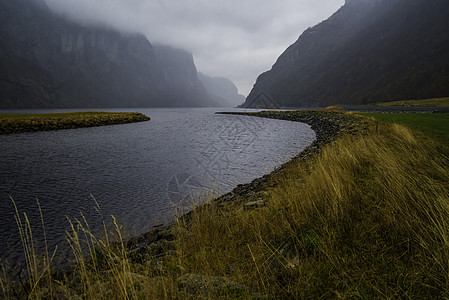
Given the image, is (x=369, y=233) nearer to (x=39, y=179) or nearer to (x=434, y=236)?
(x=434, y=236)

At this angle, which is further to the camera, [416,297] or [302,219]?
[302,219]

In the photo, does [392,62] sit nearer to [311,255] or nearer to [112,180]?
[112,180]

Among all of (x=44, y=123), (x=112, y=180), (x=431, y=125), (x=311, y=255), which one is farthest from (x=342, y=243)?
(x=44, y=123)

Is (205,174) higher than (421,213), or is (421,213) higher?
(421,213)

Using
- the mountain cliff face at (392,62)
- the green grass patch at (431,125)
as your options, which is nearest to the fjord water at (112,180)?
the green grass patch at (431,125)

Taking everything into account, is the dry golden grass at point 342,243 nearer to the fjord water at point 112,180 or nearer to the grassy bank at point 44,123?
the fjord water at point 112,180

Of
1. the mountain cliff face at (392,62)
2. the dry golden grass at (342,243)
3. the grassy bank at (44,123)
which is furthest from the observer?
the mountain cliff face at (392,62)

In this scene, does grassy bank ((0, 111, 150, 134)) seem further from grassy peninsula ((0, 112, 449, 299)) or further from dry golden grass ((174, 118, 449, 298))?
dry golden grass ((174, 118, 449, 298))

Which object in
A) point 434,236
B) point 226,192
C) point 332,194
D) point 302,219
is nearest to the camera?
point 434,236

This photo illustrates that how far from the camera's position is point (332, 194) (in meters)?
4.67

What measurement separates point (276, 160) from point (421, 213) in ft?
41.0

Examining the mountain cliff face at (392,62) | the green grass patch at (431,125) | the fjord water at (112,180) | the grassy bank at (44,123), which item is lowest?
the fjord water at (112,180)

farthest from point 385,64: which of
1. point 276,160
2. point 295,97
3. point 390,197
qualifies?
point 390,197

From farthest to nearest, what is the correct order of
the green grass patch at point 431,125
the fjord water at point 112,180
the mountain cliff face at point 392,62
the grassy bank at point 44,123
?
the mountain cliff face at point 392,62
the grassy bank at point 44,123
the green grass patch at point 431,125
the fjord water at point 112,180
